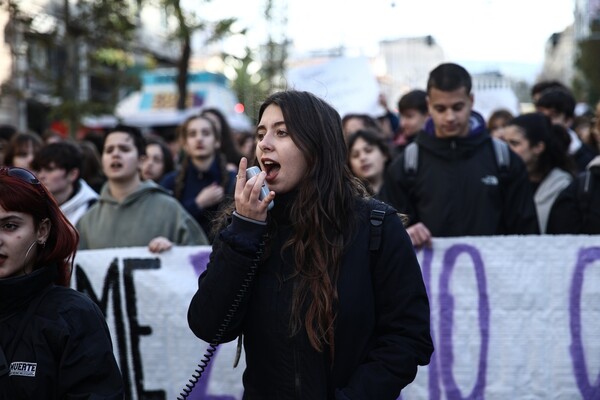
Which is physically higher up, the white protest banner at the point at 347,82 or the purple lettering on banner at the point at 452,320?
the white protest banner at the point at 347,82

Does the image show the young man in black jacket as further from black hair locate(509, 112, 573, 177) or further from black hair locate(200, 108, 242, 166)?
→ black hair locate(200, 108, 242, 166)

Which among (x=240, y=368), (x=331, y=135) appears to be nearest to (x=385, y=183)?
(x=240, y=368)

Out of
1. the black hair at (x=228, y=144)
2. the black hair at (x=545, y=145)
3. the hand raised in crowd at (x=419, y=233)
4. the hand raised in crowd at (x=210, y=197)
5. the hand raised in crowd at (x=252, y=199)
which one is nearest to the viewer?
the hand raised in crowd at (x=252, y=199)

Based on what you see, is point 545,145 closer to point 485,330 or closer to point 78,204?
point 485,330

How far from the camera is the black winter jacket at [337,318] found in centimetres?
250

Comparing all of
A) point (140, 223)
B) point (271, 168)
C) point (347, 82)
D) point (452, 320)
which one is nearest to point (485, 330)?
point (452, 320)

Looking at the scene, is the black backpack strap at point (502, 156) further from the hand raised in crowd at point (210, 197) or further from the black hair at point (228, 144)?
the black hair at point (228, 144)

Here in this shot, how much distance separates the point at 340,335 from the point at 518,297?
2.20m

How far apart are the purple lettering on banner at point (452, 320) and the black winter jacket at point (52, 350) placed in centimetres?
230

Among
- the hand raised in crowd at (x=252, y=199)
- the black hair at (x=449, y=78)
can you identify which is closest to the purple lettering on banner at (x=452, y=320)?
the black hair at (x=449, y=78)

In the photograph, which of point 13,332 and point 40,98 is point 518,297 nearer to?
point 13,332

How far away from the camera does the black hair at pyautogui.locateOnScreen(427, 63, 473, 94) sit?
4.66 meters

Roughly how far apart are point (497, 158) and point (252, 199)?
243 centimetres

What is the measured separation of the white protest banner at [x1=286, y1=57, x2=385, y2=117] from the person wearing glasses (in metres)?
7.31
